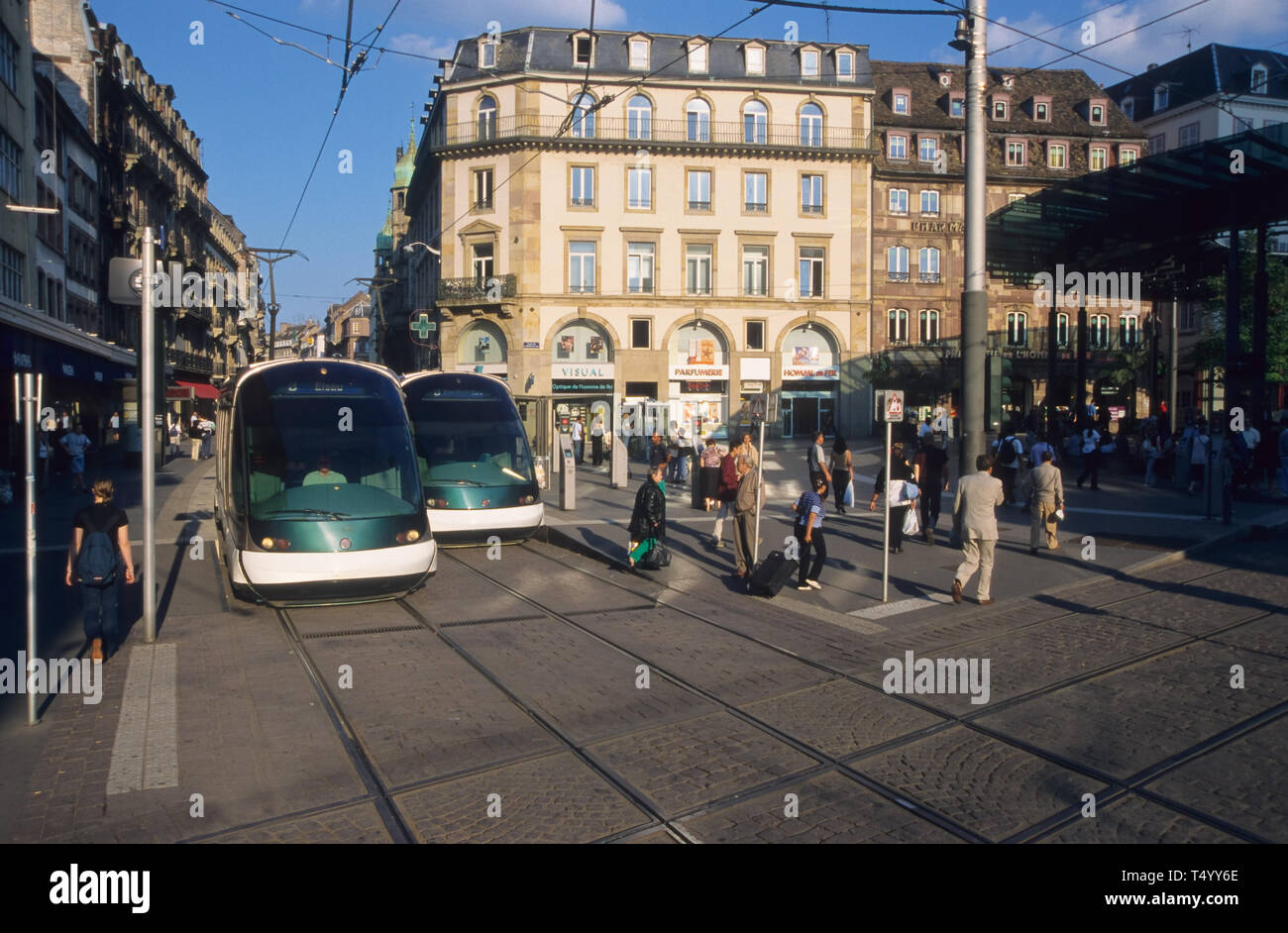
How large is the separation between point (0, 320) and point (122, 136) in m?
35.8

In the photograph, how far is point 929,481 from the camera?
1717cm

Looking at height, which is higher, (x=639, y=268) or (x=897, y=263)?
(x=897, y=263)

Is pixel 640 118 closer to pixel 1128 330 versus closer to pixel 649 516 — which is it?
pixel 1128 330

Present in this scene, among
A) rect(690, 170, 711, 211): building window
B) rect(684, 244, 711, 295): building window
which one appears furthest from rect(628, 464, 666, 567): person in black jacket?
rect(690, 170, 711, 211): building window

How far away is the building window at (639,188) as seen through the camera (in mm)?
46625

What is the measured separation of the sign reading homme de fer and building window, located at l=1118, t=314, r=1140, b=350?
23.4 m

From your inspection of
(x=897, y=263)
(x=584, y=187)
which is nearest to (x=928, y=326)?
(x=897, y=263)

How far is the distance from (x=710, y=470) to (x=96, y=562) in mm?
13972

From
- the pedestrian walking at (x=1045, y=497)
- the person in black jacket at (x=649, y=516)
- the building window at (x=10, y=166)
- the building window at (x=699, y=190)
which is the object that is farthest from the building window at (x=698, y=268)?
the person in black jacket at (x=649, y=516)

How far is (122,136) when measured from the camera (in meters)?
50.8

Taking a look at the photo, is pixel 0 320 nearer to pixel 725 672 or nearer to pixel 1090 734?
pixel 725 672

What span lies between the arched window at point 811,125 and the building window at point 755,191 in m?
2.58

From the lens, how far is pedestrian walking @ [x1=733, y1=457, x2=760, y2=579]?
43.7 ft
